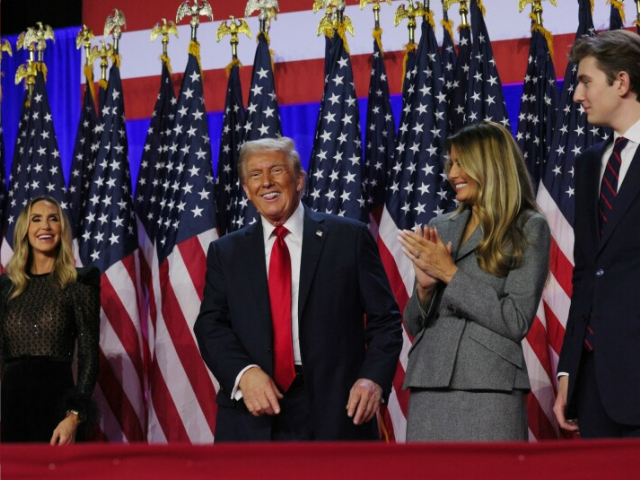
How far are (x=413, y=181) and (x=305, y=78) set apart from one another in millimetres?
1011

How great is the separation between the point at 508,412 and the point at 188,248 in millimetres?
2279

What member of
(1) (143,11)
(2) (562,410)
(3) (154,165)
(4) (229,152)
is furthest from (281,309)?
(1) (143,11)

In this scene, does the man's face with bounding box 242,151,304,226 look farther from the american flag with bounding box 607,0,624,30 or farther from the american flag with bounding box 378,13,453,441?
the american flag with bounding box 607,0,624,30

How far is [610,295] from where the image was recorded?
7.37ft

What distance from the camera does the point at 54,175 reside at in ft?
15.7

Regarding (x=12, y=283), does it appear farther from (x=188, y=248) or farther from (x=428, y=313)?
(x=428, y=313)

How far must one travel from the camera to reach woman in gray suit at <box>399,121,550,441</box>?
2449mm

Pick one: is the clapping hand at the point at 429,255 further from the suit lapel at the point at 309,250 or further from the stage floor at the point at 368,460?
the stage floor at the point at 368,460

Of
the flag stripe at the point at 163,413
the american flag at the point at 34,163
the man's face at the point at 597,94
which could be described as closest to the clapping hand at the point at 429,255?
the man's face at the point at 597,94

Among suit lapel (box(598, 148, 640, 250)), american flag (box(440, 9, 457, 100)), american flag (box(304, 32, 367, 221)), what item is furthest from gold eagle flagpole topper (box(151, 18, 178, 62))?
suit lapel (box(598, 148, 640, 250))

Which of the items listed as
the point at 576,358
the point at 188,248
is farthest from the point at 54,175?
the point at 576,358

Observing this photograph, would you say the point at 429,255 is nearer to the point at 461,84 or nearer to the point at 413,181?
the point at 413,181

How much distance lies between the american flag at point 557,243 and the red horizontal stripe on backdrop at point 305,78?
0.49 m

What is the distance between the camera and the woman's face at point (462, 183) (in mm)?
2592
